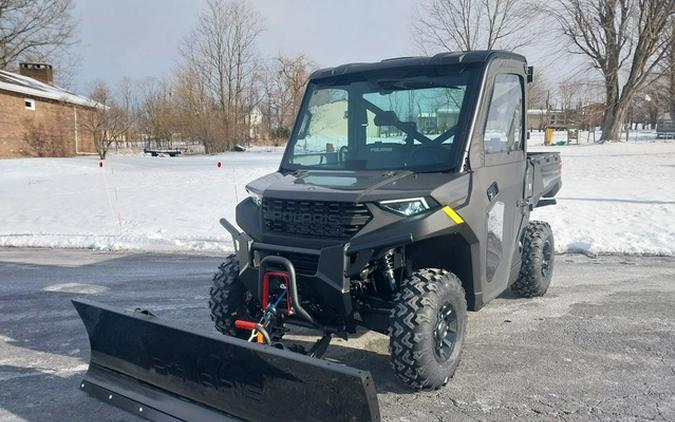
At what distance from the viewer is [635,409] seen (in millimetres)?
3553

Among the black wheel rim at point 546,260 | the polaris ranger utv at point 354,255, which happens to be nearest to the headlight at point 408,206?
the polaris ranger utv at point 354,255

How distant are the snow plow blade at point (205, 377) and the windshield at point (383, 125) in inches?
72.2

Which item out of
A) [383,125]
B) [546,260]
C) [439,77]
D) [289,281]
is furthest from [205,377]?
[546,260]

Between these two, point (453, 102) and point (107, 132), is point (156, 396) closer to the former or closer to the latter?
point (453, 102)

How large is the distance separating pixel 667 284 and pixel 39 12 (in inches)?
2027

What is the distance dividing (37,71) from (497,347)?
51.4 metres

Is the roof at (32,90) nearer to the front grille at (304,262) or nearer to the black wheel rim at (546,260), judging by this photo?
the black wheel rim at (546,260)

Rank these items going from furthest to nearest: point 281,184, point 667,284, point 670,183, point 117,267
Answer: point 670,183, point 117,267, point 667,284, point 281,184

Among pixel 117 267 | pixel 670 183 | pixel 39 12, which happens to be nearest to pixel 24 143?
pixel 39 12

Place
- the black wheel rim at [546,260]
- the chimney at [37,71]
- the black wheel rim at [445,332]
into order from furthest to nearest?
the chimney at [37,71] → the black wheel rim at [546,260] → the black wheel rim at [445,332]

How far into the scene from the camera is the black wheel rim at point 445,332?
11.8 feet

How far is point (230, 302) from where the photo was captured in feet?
13.4

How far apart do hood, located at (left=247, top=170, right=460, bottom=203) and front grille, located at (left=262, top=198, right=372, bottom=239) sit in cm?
5

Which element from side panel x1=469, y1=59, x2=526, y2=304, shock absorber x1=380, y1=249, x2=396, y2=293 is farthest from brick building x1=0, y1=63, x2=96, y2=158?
shock absorber x1=380, y1=249, x2=396, y2=293
